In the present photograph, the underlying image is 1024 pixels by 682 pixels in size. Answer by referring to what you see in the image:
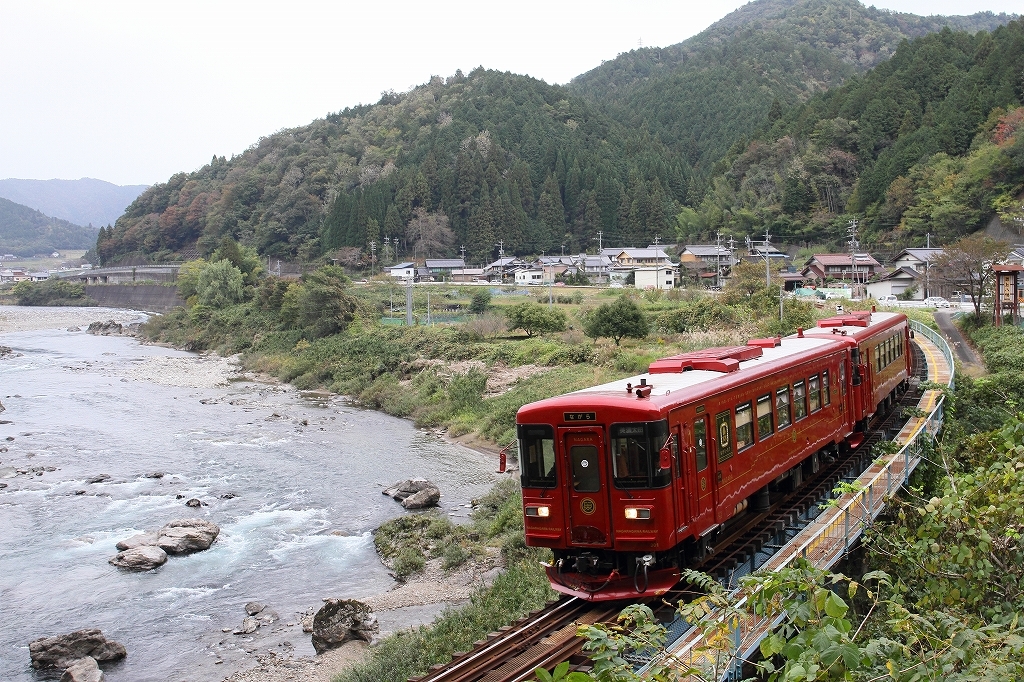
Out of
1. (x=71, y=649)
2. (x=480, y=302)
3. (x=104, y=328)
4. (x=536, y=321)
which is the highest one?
(x=480, y=302)

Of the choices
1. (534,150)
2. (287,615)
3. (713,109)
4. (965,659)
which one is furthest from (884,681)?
(713,109)

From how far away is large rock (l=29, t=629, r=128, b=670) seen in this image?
45.5 feet

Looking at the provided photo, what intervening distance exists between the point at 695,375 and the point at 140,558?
13303 mm

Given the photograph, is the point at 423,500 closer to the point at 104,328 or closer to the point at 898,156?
the point at 898,156

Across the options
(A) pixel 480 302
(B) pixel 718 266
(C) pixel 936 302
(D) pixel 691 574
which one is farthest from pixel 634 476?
(B) pixel 718 266

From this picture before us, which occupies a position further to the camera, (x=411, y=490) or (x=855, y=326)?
(x=411, y=490)

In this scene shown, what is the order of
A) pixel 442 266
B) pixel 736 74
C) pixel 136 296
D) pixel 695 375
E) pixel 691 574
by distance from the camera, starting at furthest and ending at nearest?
1. pixel 736 74
2. pixel 136 296
3. pixel 442 266
4. pixel 695 375
5. pixel 691 574

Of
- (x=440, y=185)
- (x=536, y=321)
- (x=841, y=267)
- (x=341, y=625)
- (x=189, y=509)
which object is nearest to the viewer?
(x=341, y=625)

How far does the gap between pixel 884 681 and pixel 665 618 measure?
→ 4.79 metres

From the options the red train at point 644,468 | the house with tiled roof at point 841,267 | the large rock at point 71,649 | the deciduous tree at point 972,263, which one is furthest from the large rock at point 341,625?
the house with tiled roof at point 841,267

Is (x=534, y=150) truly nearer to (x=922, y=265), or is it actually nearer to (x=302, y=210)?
(x=302, y=210)

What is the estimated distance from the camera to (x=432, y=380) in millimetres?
39125

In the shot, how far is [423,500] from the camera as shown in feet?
73.6

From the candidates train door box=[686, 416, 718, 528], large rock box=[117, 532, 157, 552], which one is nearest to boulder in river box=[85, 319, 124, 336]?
large rock box=[117, 532, 157, 552]
